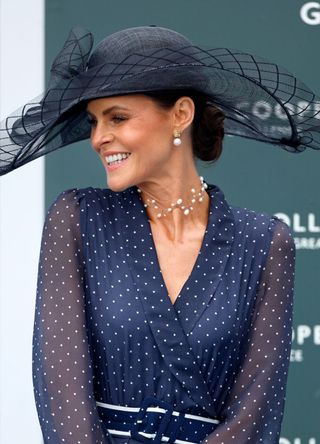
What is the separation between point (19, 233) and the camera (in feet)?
13.8

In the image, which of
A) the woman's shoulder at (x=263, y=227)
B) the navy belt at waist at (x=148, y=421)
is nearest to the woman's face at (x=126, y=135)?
the woman's shoulder at (x=263, y=227)

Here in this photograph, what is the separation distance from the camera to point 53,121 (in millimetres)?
3039

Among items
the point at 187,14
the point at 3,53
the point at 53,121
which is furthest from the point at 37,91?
the point at 53,121

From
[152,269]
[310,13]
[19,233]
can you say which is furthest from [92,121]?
[310,13]

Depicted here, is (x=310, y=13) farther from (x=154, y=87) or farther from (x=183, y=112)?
(x=154, y=87)

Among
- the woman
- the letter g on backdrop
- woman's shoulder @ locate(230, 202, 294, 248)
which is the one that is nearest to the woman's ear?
the woman

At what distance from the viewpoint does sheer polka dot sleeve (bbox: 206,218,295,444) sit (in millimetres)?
3023

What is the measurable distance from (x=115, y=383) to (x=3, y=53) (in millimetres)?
1572

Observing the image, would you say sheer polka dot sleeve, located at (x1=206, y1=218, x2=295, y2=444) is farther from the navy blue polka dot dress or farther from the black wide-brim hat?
the black wide-brim hat

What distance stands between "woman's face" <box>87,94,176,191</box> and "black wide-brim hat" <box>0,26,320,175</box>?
0.13ft

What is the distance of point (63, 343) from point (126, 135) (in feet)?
1.58

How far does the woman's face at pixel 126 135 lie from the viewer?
9.70ft

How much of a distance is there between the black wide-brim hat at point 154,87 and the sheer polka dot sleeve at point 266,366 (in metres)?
0.31

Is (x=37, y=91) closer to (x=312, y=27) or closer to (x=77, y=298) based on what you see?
(x=312, y=27)
